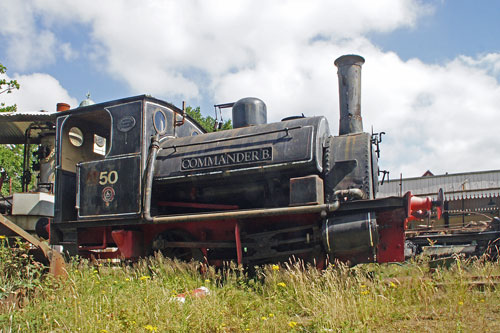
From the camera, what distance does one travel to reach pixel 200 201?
278 inches

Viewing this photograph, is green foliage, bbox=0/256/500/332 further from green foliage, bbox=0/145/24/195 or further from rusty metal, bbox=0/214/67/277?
green foliage, bbox=0/145/24/195

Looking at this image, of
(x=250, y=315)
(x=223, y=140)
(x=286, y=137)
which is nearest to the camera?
(x=250, y=315)

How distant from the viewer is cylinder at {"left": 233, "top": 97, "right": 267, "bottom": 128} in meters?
7.61

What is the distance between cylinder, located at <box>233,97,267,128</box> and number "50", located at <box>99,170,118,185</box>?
7.28 feet

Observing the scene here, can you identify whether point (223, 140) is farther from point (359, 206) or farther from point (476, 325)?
point (476, 325)

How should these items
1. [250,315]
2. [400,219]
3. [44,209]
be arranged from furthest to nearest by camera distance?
[44,209], [400,219], [250,315]

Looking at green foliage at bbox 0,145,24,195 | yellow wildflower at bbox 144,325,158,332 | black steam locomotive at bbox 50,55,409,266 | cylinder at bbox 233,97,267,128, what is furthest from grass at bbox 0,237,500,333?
green foliage at bbox 0,145,24,195

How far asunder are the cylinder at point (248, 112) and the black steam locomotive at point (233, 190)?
0.02 m

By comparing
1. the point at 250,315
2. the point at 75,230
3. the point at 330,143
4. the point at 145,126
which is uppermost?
the point at 145,126

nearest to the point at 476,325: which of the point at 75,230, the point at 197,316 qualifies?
the point at 197,316

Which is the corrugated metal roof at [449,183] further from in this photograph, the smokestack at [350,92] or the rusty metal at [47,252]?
the rusty metal at [47,252]

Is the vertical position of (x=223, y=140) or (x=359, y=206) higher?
(x=223, y=140)

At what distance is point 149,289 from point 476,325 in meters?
3.09

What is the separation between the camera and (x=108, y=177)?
280 inches
